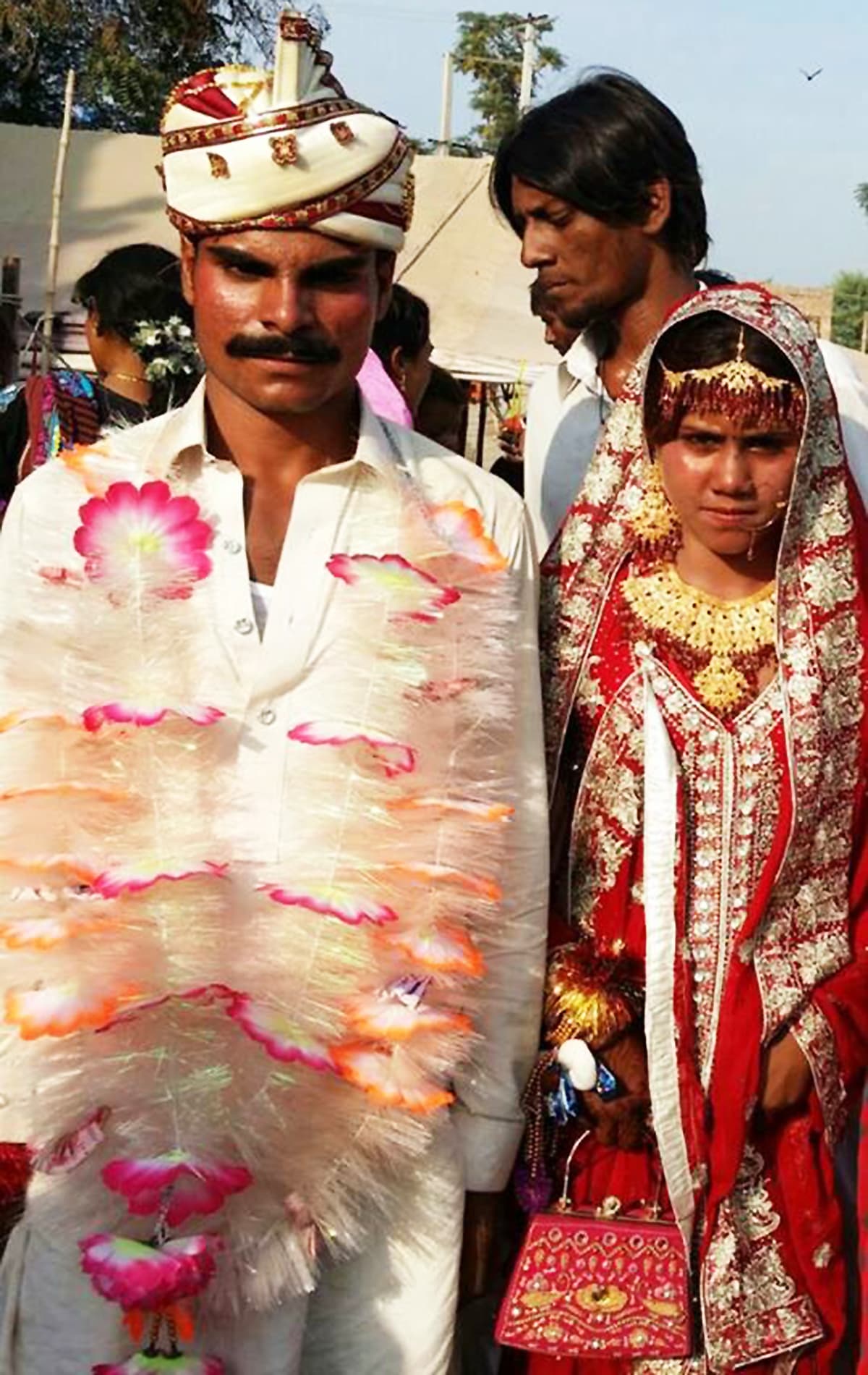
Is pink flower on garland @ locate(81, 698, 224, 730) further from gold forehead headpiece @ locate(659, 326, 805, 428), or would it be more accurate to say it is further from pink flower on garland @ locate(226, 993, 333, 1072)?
gold forehead headpiece @ locate(659, 326, 805, 428)

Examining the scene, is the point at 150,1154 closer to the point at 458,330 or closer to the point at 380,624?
the point at 380,624

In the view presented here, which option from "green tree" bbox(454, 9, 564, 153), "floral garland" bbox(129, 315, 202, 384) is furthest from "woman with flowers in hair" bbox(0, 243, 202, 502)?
"green tree" bbox(454, 9, 564, 153)

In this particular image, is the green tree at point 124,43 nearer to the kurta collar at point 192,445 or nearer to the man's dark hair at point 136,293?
the man's dark hair at point 136,293

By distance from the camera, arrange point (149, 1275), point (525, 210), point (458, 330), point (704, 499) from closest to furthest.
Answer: point (149, 1275)
point (704, 499)
point (525, 210)
point (458, 330)

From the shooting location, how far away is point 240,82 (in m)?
2.41

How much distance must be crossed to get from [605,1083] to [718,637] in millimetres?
747

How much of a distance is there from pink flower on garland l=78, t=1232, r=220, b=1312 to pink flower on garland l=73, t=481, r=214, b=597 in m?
0.86

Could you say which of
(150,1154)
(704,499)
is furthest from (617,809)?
(150,1154)

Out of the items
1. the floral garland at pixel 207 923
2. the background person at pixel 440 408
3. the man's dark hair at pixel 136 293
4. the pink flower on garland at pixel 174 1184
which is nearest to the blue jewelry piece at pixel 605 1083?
the floral garland at pixel 207 923

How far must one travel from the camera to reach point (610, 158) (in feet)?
12.0

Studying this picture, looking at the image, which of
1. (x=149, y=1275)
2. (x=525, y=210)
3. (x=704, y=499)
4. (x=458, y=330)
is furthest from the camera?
(x=458, y=330)

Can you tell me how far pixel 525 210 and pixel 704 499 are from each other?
127 cm

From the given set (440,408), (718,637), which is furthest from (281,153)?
(440,408)

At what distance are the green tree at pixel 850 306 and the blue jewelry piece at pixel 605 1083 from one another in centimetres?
4423
